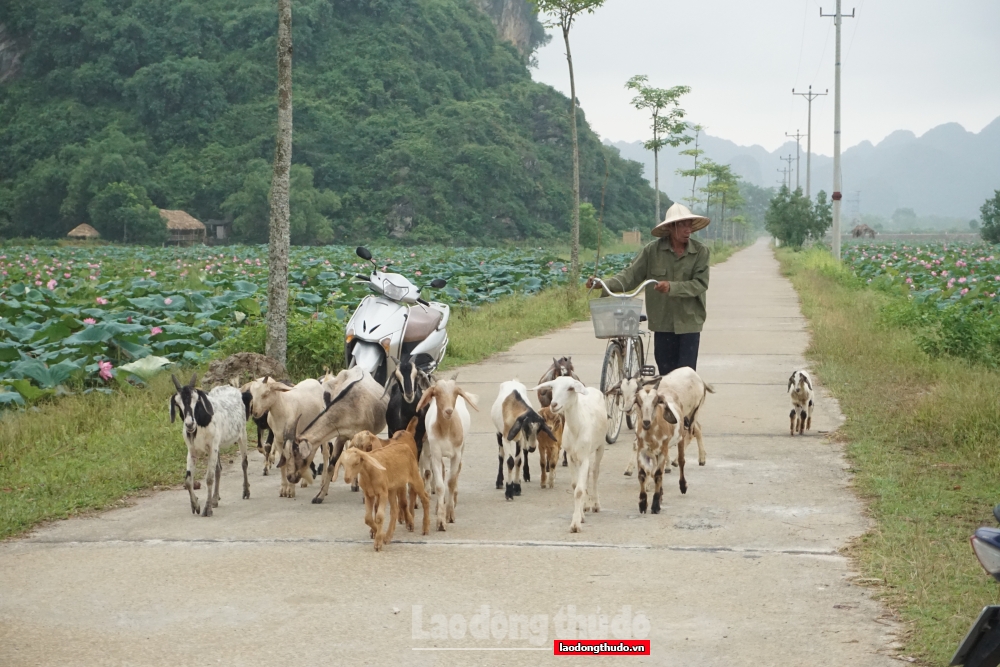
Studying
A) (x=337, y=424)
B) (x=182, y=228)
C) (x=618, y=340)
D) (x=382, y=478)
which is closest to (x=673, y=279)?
(x=618, y=340)

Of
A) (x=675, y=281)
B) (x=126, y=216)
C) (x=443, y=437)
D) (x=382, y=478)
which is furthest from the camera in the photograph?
(x=126, y=216)

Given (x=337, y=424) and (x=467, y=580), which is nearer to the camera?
(x=467, y=580)

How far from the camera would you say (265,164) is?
2486 inches

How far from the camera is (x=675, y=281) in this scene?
815 centimetres

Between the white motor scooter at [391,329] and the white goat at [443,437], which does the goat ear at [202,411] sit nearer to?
the white goat at [443,437]

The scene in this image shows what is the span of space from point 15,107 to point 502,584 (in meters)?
73.4

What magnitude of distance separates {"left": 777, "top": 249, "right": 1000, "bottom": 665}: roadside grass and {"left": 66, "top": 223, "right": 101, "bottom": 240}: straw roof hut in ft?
166


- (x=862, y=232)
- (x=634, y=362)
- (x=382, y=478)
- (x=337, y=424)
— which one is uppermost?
(x=862, y=232)

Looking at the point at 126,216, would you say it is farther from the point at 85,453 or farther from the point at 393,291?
the point at 393,291

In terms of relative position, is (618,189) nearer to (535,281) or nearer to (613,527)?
(535,281)

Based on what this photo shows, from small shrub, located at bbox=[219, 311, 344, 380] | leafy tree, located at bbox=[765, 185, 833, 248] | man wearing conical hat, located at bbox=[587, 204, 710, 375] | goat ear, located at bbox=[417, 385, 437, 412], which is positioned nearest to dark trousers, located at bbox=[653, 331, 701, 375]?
man wearing conical hat, located at bbox=[587, 204, 710, 375]

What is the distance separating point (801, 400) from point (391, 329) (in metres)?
3.52

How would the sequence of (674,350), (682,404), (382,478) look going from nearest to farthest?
(382,478), (682,404), (674,350)

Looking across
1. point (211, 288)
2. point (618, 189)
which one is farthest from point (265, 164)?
point (211, 288)
